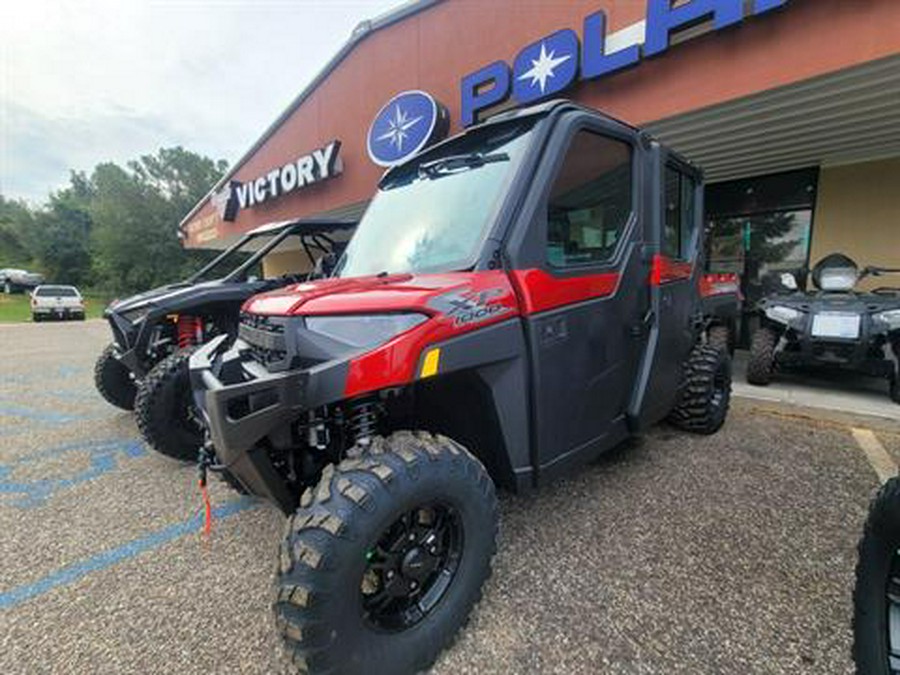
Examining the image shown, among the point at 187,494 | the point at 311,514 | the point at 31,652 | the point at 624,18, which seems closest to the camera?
the point at 311,514

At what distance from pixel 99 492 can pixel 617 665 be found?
345 cm

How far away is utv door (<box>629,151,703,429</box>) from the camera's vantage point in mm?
2658

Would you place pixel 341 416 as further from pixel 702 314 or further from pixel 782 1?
pixel 782 1

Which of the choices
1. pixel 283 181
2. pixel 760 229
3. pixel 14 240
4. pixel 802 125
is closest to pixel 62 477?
pixel 802 125

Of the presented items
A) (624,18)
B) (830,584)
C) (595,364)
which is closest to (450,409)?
(595,364)

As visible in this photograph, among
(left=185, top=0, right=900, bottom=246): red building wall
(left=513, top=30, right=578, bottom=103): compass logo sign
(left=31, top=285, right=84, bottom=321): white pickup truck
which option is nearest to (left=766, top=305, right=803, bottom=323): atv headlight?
(left=185, top=0, right=900, bottom=246): red building wall

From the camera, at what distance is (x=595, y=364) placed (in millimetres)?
2258

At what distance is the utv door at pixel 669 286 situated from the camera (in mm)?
2658

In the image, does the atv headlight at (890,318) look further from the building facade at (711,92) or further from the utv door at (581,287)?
the utv door at (581,287)

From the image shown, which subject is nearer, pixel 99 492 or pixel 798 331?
pixel 99 492

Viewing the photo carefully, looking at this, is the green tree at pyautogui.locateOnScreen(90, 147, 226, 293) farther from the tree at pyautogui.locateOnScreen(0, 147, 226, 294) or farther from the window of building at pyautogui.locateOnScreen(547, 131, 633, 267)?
the window of building at pyautogui.locateOnScreen(547, 131, 633, 267)

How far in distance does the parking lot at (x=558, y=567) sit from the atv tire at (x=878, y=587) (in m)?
0.28

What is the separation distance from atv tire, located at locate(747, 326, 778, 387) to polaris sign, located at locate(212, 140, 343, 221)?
8.47 meters

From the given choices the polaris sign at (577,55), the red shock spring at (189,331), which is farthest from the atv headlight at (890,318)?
the red shock spring at (189,331)
